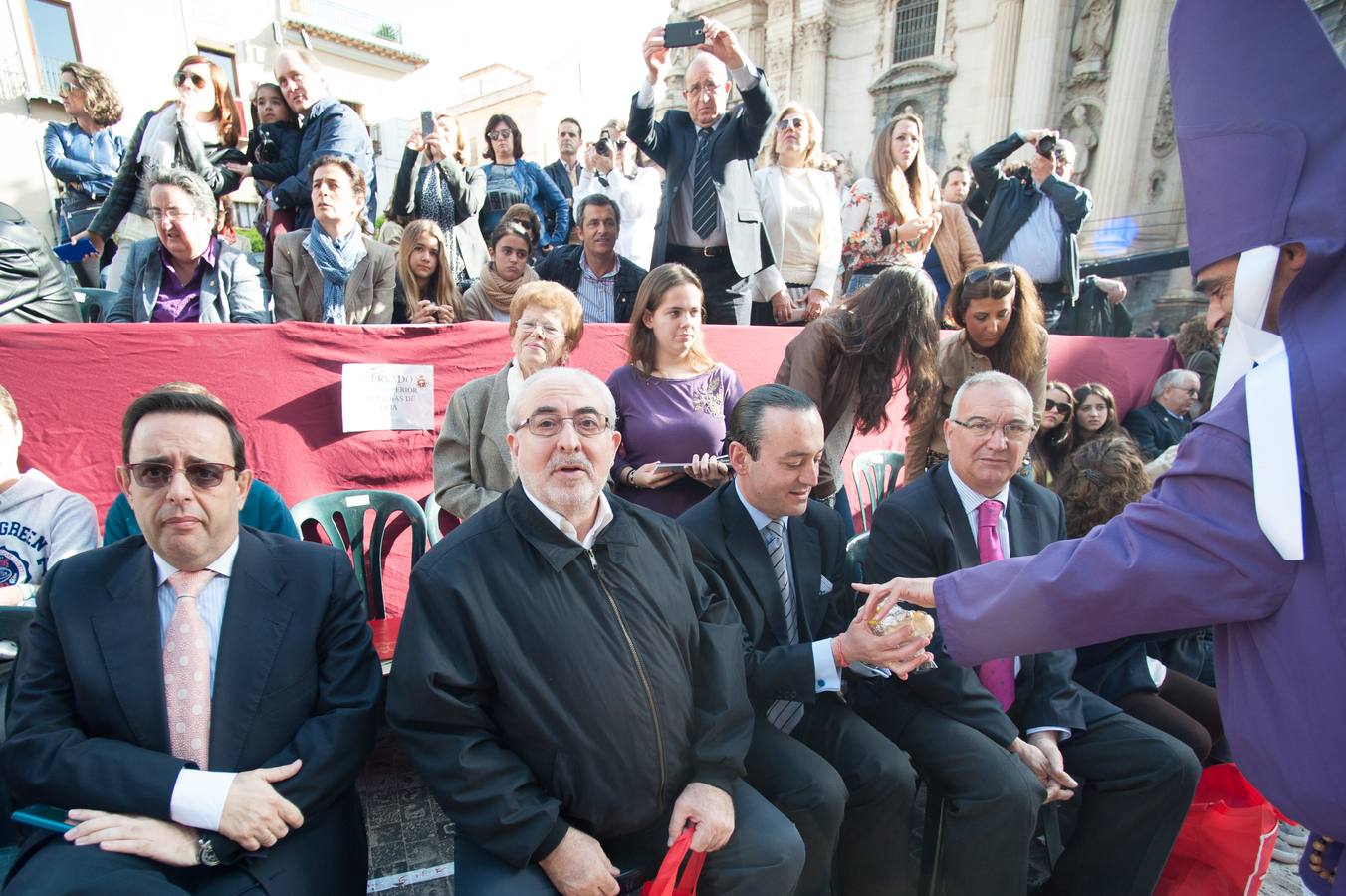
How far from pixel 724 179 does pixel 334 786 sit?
391cm

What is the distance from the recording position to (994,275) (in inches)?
136

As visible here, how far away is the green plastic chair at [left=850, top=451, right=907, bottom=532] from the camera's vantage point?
13.5 feet

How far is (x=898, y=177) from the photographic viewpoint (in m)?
4.96

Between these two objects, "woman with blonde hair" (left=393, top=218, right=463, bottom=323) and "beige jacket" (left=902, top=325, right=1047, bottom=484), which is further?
"woman with blonde hair" (left=393, top=218, right=463, bottom=323)

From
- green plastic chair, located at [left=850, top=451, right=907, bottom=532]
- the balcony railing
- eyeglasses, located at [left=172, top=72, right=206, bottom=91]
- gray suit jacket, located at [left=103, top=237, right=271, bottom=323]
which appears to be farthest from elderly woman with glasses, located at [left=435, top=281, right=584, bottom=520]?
the balcony railing

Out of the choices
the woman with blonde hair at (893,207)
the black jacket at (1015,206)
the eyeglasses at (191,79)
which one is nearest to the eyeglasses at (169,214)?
the eyeglasses at (191,79)

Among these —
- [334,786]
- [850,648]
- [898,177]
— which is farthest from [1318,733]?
[898,177]

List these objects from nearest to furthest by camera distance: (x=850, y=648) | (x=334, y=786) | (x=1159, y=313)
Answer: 1. (x=334, y=786)
2. (x=850, y=648)
3. (x=1159, y=313)

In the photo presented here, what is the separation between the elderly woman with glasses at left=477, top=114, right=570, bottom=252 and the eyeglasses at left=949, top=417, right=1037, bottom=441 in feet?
17.0

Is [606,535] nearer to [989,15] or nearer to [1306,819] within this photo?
[1306,819]

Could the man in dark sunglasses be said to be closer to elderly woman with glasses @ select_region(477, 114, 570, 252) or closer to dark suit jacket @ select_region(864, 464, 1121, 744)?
dark suit jacket @ select_region(864, 464, 1121, 744)

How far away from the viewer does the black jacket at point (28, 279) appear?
308 centimetres

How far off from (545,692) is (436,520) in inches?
69.7

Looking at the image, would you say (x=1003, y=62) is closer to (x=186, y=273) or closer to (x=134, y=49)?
(x=186, y=273)
